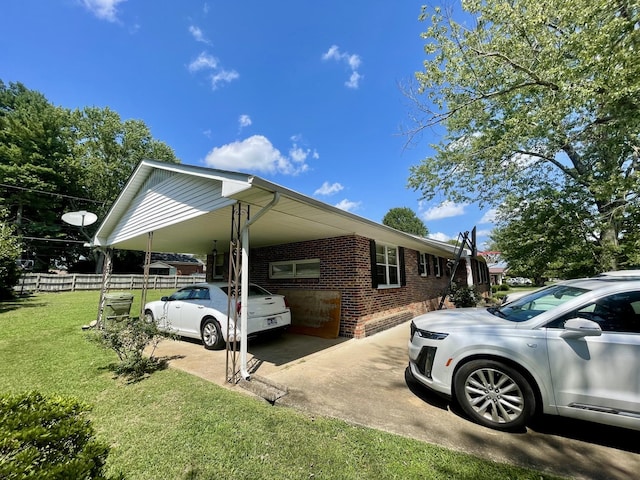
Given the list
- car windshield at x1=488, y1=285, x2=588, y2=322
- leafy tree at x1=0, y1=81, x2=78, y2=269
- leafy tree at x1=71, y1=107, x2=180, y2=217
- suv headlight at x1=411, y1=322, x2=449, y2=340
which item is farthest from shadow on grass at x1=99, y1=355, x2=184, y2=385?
leafy tree at x1=71, y1=107, x2=180, y2=217

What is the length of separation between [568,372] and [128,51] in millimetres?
11431

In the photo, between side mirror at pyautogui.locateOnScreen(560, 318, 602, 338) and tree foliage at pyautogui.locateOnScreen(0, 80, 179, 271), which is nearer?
side mirror at pyautogui.locateOnScreen(560, 318, 602, 338)

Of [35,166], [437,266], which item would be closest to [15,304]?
[35,166]

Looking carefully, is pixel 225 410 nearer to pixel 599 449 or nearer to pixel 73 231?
pixel 599 449

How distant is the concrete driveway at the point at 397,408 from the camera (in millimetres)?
2402

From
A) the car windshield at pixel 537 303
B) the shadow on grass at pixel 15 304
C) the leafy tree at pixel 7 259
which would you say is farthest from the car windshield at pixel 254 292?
the leafy tree at pixel 7 259

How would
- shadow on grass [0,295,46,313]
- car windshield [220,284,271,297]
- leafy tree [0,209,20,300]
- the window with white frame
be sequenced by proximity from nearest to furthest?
1. car windshield [220,284,271,297]
2. the window with white frame
3. leafy tree [0,209,20,300]
4. shadow on grass [0,295,46,313]

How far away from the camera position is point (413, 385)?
4.01 meters

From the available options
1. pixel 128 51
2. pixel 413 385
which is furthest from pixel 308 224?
pixel 128 51

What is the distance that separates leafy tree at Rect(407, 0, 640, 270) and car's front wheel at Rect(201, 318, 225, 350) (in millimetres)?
7717

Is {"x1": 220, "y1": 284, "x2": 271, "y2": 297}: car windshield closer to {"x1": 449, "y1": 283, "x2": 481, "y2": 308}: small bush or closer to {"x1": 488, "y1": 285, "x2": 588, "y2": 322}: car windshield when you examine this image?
{"x1": 488, "y1": 285, "x2": 588, "y2": 322}: car windshield

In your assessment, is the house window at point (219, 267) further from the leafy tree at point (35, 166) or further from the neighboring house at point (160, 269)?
the neighboring house at point (160, 269)

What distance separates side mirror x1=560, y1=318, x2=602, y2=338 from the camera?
243cm

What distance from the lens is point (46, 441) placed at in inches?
56.6
